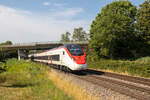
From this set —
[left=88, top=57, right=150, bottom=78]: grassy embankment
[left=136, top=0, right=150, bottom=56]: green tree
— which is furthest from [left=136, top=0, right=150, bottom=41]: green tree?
[left=88, top=57, right=150, bottom=78]: grassy embankment

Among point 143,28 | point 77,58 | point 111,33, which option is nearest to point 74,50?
point 77,58

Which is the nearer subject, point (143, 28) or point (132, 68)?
point (132, 68)

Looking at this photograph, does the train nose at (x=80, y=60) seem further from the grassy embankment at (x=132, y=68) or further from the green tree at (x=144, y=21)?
the green tree at (x=144, y=21)

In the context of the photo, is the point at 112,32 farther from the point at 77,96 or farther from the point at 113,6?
the point at 77,96

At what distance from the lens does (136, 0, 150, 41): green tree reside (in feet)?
114

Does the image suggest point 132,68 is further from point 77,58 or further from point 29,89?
point 29,89

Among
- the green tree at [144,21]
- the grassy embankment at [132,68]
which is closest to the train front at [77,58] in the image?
the grassy embankment at [132,68]

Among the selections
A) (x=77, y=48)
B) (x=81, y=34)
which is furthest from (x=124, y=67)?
(x=81, y=34)

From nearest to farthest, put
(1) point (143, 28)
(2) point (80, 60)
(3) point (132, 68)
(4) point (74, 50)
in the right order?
(2) point (80, 60) → (4) point (74, 50) → (3) point (132, 68) → (1) point (143, 28)

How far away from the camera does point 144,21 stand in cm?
3553

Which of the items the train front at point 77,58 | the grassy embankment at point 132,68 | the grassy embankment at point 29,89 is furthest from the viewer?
the grassy embankment at point 132,68

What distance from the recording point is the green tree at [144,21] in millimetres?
34800

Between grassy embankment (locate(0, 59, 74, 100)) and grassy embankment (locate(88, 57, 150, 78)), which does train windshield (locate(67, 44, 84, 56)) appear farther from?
grassy embankment (locate(88, 57, 150, 78))

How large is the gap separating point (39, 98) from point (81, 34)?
143 m
